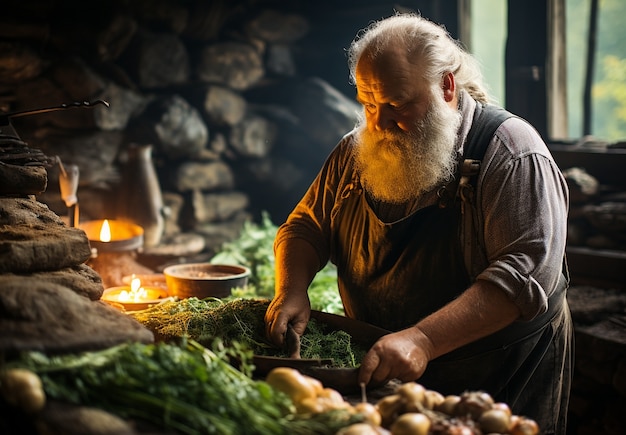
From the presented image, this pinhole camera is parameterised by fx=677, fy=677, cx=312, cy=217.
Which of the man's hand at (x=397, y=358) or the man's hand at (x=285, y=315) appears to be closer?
the man's hand at (x=397, y=358)

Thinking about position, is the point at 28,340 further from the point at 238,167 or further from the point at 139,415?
the point at 238,167

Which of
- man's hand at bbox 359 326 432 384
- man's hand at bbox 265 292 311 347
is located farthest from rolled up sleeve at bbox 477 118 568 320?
man's hand at bbox 265 292 311 347

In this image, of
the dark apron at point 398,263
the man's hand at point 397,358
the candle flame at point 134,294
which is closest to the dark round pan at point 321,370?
the man's hand at point 397,358

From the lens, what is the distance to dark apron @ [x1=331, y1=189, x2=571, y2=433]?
308cm

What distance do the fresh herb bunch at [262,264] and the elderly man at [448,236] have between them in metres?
1.65

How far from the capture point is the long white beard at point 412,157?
3.15 meters

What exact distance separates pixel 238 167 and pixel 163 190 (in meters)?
1.07

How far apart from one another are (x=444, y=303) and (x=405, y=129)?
0.84 m

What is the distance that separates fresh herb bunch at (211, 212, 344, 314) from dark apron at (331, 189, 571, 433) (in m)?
1.62

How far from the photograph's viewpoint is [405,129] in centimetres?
321

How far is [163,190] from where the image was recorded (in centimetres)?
722

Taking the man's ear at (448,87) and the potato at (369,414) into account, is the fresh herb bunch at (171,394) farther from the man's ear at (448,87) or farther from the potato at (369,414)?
the man's ear at (448,87)

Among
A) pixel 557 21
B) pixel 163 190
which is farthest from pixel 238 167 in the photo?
pixel 557 21

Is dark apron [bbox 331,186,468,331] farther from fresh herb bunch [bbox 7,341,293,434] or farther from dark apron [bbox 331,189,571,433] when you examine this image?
fresh herb bunch [bbox 7,341,293,434]
